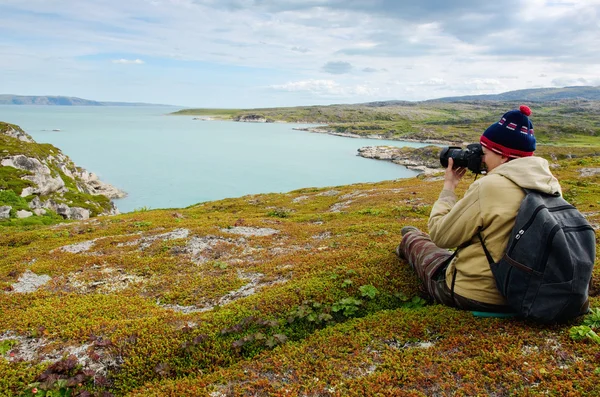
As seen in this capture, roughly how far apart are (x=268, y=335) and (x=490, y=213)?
4.70 metres

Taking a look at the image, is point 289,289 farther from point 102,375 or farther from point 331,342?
point 102,375

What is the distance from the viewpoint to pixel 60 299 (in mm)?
9719

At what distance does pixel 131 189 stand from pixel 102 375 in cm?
9017

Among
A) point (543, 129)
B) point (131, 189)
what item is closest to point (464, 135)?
A: point (543, 129)

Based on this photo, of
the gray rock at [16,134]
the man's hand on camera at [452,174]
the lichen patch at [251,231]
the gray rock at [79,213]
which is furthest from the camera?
the gray rock at [16,134]

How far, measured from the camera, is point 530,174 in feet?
17.8

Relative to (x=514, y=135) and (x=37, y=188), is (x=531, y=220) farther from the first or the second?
(x=37, y=188)

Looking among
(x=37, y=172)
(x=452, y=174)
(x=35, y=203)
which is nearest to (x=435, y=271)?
(x=452, y=174)

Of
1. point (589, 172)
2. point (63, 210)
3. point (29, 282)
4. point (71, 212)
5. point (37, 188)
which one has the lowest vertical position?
point (71, 212)

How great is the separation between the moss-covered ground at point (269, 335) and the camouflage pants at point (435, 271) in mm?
229

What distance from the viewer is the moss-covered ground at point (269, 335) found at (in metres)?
5.50

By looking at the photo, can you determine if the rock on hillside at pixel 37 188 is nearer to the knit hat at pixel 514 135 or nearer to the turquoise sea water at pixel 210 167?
the turquoise sea water at pixel 210 167

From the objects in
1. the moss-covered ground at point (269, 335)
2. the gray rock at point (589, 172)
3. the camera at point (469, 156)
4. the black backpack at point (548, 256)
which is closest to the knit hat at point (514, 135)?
the camera at point (469, 156)

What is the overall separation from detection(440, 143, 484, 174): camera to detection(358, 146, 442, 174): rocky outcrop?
114202 millimetres
